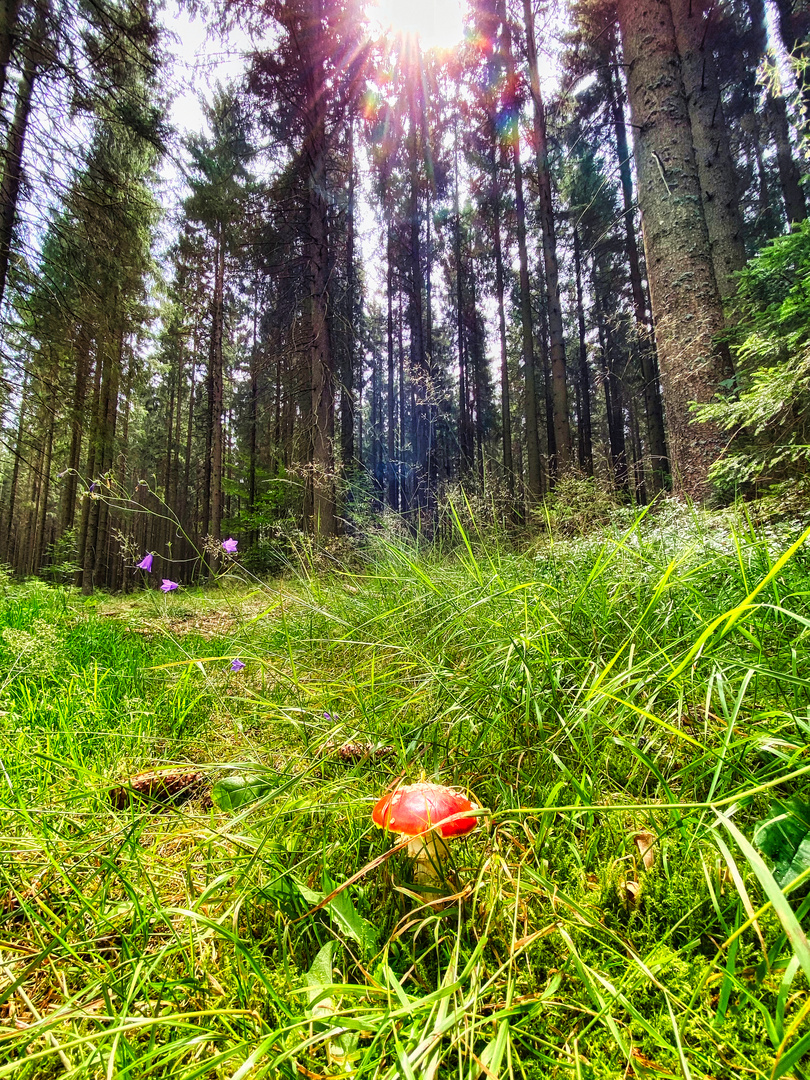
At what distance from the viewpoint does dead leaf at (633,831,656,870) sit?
0.88 m

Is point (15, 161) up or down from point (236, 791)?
up

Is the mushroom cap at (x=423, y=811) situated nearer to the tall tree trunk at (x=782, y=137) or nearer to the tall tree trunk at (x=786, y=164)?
the tall tree trunk at (x=782, y=137)

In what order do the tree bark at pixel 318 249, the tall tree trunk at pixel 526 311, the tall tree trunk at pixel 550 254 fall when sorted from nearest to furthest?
the tree bark at pixel 318 249 → the tall tree trunk at pixel 550 254 → the tall tree trunk at pixel 526 311

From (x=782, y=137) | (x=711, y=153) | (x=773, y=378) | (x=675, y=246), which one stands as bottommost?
(x=773, y=378)

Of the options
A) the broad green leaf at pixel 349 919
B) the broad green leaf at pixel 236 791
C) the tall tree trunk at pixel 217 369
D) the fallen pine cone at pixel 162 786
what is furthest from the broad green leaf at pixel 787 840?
the tall tree trunk at pixel 217 369

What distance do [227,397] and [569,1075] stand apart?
70.8 feet

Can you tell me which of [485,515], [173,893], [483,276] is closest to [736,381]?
[485,515]

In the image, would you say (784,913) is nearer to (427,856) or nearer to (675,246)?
(427,856)

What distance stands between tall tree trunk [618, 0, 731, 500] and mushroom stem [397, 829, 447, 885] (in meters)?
3.13

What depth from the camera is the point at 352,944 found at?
2.59 feet

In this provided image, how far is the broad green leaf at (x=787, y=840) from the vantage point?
2.21 feet

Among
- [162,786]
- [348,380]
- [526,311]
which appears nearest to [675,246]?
[162,786]

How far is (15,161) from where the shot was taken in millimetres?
5309

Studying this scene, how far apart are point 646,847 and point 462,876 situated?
39 centimetres
